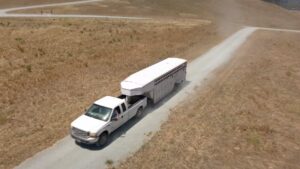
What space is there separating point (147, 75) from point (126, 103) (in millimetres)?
4174

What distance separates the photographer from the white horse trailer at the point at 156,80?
1024 inches

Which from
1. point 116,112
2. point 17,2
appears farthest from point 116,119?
point 17,2

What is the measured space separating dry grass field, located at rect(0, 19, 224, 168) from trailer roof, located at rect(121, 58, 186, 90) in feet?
15.1

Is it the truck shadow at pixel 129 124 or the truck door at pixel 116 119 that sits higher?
the truck door at pixel 116 119

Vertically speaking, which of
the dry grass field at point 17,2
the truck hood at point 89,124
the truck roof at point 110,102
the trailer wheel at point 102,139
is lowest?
the trailer wheel at point 102,139

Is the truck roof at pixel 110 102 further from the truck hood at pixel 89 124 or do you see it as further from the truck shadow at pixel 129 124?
the truck shadow at pixel 129 124

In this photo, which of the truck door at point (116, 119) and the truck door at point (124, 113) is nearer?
the truck door at point (116, 119)

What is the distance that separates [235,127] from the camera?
84.5 feet

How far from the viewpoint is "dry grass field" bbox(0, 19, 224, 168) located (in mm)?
24594

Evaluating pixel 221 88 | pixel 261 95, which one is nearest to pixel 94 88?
pixel 221 88

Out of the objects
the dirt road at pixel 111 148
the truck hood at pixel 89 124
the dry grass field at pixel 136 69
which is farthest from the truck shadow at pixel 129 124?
the dry grass field at pixel 136 69

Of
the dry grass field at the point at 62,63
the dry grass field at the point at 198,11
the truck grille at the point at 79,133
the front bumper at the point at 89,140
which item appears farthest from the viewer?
the dry grass field at the point at 198,11

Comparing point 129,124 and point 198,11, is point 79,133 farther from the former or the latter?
point 198,11

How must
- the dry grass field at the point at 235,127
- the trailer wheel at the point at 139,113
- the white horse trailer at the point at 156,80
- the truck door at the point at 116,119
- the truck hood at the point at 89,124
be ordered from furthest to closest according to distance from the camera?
the trailer wheel at the point at 139,113
the white horse trailer at the point at 156,80
the truck door at the point at 116,119
the truck hood at the point at 89,124
the dry grass field at the point at 235,127
